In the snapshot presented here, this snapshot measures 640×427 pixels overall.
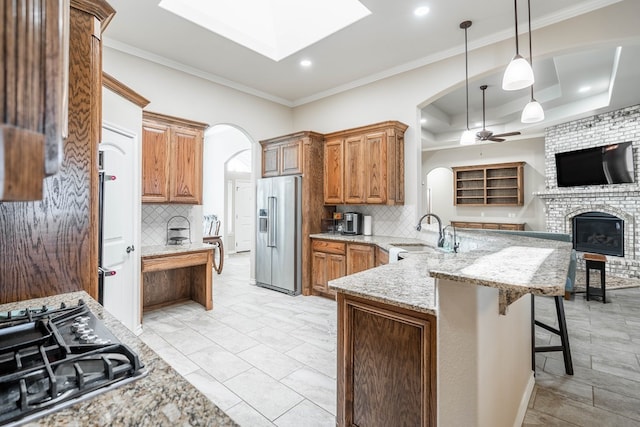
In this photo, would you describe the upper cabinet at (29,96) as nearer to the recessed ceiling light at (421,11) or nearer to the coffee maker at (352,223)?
the recessed ceiling light at (421,11)

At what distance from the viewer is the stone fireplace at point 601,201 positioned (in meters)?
5.64

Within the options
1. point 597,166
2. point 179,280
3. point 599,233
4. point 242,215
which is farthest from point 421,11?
point 242,215

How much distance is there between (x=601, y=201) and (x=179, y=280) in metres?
7.78

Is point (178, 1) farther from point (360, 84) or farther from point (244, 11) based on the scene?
point (360, 84)

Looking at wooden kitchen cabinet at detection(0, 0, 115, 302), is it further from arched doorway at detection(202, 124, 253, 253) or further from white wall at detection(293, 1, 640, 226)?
arched doorway at detection(202, 124, 253, 253)

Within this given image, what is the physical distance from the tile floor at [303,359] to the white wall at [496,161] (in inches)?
140

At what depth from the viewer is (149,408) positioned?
65cm

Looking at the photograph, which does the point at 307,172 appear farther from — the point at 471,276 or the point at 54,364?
the point at 54,364

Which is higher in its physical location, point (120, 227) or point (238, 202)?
point (238, 202)

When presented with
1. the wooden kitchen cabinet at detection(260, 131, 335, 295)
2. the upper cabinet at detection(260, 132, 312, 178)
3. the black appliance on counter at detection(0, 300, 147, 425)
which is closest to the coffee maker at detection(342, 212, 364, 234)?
the wooden kitchen cabinet at detection(260, 131, 335, 295)

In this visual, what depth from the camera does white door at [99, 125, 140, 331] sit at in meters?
2.78

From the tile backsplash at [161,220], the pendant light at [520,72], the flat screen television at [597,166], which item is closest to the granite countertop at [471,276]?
the pendant light at [520,72]

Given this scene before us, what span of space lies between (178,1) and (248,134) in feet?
7.16

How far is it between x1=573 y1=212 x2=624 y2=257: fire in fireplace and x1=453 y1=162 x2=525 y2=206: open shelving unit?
55.4 inches
